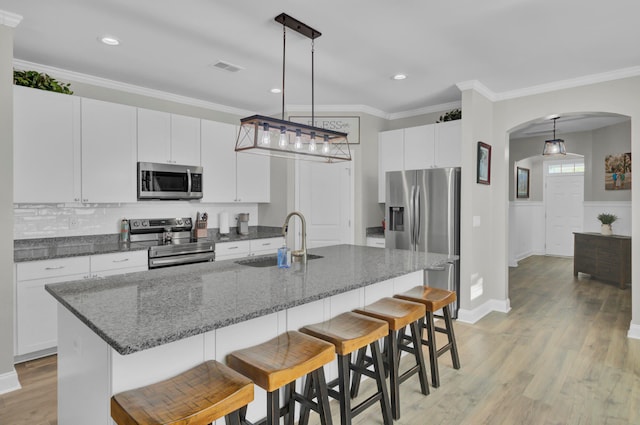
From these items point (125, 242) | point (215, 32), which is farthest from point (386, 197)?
point (125, 242)

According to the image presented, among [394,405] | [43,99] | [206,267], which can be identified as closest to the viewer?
[394,405]

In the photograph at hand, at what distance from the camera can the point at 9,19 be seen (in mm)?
2559

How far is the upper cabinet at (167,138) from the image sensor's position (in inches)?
156

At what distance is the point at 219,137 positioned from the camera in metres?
4.64

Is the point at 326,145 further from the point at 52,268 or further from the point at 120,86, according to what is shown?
the point at 120,86

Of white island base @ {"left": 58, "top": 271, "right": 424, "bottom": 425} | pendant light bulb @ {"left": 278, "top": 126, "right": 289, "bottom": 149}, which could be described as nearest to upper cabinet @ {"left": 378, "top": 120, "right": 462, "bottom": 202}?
pendant light bulb @ {"left": 278, "top": 126, "right": 289, "bottom": 149}

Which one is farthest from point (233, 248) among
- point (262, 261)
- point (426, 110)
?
point (426, 110)

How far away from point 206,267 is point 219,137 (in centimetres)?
259

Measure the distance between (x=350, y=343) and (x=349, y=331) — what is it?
125 mm

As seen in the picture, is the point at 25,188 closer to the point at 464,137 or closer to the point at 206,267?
the point at 206,267

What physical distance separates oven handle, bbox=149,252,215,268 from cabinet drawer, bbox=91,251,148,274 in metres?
0.08

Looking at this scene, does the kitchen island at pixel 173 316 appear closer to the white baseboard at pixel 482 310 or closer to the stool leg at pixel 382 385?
the stool leg at pixel 382 385

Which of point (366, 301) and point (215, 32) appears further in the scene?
point (215, 32)

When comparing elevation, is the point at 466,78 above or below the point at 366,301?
above
